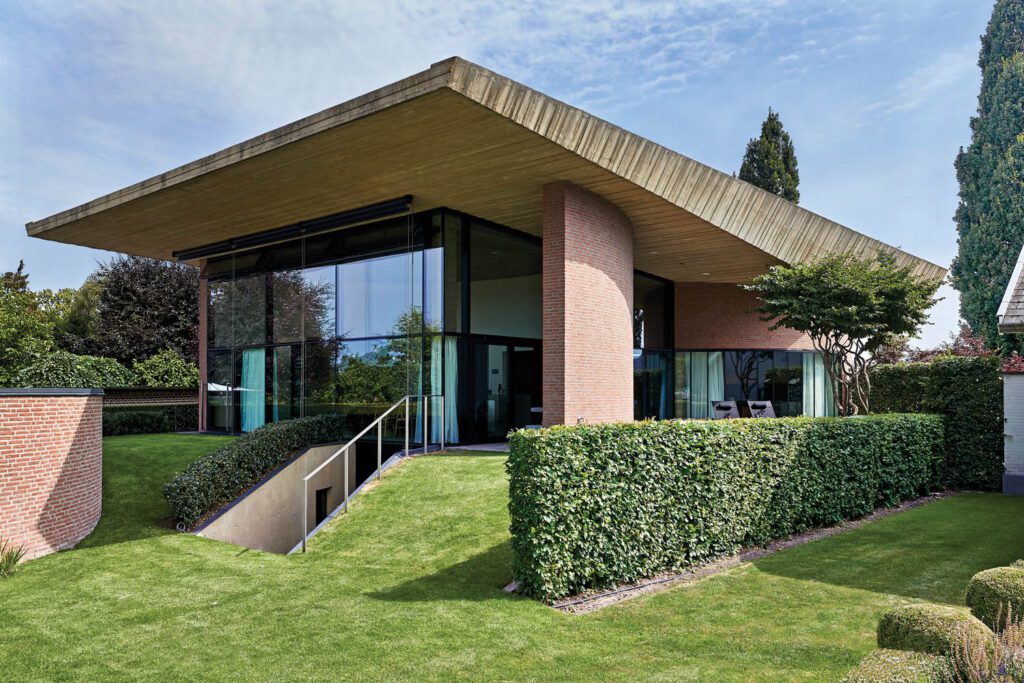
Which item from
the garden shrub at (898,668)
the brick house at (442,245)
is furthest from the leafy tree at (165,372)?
the garden shrub at (898,668)

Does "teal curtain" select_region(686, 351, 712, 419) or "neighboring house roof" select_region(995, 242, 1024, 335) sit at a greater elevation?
"neighboring house roof" select_region(995, 242, 1024, 335)

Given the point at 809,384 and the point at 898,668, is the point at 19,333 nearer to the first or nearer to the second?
the point at 809,384

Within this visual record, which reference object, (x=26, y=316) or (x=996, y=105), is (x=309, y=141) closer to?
(x=996, y=105)

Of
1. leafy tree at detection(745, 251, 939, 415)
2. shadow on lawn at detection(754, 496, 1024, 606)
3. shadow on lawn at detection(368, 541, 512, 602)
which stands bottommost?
shadow on lawn at detection(754, 496, 1024, 606)

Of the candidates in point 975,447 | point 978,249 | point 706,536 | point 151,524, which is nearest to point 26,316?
point 151,524

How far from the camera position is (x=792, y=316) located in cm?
1434

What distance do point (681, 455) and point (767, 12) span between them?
808 cm

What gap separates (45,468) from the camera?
8.62 meters

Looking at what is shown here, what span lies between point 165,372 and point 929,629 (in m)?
31.6

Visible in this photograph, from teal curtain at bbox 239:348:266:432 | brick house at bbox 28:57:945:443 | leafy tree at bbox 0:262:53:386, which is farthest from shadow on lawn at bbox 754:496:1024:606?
leafy tree at bbox 0:262:53:386

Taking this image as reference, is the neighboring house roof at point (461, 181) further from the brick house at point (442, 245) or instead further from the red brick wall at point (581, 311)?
the red brick wall at point (581, 311)

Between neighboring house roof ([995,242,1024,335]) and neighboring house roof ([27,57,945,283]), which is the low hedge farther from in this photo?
neighboring house roof ([995,242,1024,335])

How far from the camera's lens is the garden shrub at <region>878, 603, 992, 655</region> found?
352 cm

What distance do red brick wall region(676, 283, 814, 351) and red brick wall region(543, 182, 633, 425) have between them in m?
8.77
